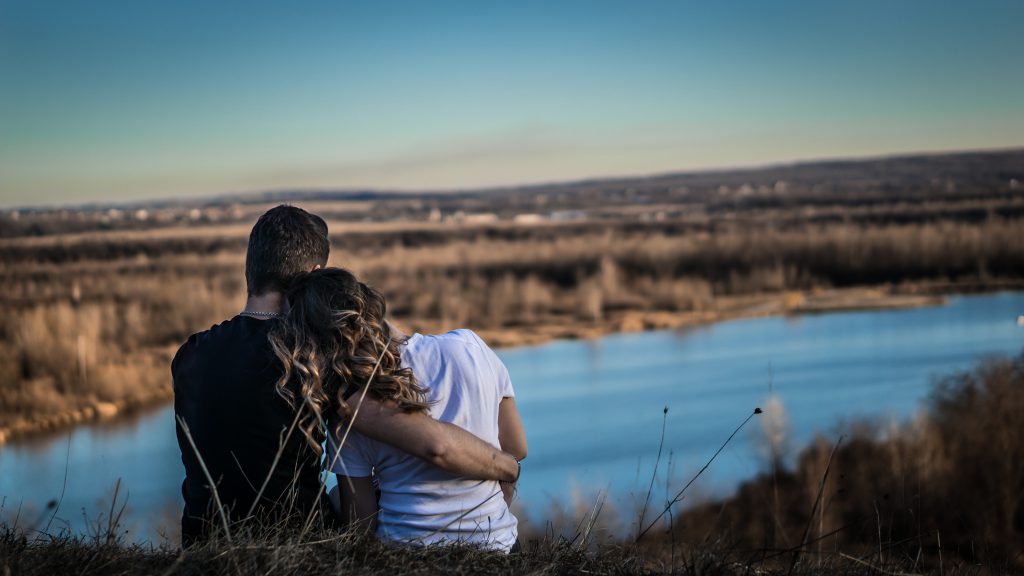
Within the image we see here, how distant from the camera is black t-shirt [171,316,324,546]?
7.73 ft

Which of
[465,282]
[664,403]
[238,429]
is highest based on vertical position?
[238,429]

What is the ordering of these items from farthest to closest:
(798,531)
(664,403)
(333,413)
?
(664,403)
(798,531)
(333,413)

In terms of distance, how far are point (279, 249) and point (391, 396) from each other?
0.51m

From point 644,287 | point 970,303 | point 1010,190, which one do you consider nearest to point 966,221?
point 1010,190

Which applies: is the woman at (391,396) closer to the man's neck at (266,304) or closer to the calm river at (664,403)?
the man's neck at (266,304)

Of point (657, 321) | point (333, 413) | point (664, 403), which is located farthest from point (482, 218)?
point (333, 413)

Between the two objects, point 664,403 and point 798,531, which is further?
point 664,403

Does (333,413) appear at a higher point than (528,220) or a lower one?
higher

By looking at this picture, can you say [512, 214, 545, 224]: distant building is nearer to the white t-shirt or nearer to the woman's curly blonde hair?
the white t-shirt

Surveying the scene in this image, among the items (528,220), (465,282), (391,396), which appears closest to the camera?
(391,396)

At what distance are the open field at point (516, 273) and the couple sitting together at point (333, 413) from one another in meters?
12.6

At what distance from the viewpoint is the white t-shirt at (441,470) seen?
2.40 metres

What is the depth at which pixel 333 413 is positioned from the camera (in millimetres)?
2359

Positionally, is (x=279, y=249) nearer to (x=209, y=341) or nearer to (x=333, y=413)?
(x=209, y=341)
